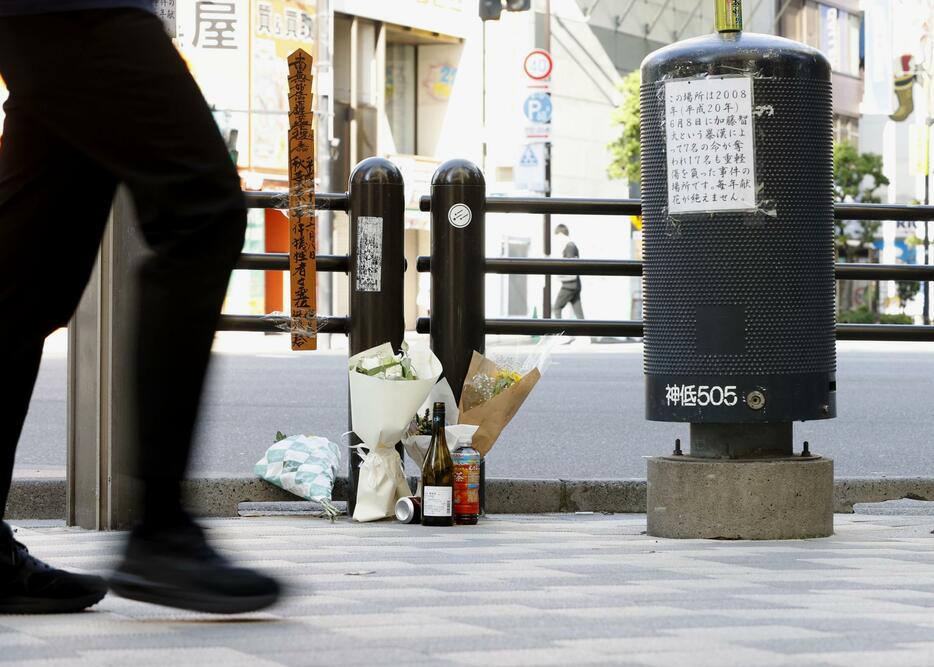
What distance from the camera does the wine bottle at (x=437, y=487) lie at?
530 centimetres

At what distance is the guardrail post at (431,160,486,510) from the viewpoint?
5770 mm

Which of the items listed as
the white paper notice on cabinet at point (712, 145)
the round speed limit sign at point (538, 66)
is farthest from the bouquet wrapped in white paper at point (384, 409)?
the round speed limit sign at point (538, 66)

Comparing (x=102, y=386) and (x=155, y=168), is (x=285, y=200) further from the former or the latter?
(x=155, y=168)

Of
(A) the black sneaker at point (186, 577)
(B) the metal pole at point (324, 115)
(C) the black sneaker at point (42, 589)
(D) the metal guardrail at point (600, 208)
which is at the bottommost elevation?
(C) the black sneaker at point (42, 589)

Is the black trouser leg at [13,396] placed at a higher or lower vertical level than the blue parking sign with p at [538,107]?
lower

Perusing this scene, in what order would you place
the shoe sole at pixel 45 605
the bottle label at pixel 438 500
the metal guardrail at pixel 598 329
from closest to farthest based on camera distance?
the shoe sole at pixel 45 605, the bottle label at pixel 438 500, the metal guardrail at pixel 598 329

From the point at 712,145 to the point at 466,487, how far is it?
140cm

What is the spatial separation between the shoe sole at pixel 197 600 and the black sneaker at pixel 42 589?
0.72 ft

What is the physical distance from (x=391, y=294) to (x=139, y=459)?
9.56 feet

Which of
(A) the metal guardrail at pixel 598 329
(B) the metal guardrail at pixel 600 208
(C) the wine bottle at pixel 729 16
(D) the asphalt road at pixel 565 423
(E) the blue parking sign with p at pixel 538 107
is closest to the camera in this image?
(C) the wine bottle at pixel 729 16

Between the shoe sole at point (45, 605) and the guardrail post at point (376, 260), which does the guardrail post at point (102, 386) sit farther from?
the shoe sole at point (45, 605)

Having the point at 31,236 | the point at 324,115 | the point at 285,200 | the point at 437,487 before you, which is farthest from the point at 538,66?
the point at 31,236

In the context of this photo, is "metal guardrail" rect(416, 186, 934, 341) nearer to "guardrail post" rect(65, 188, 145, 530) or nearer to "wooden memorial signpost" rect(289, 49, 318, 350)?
"wooden memorial signpost" rect(289, 49, 318, 350)

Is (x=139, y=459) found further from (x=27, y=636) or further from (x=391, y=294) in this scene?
(x=391, y=294)
